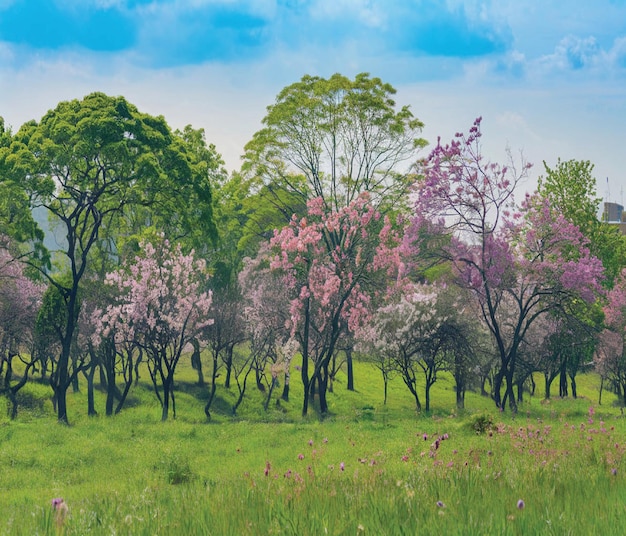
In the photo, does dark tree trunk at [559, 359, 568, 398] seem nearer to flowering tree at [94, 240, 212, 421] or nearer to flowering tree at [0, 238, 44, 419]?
flowering tree at [94, 240, 212, 421]

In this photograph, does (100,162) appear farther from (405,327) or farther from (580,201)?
(580,201)

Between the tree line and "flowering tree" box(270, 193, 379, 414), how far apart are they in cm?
12

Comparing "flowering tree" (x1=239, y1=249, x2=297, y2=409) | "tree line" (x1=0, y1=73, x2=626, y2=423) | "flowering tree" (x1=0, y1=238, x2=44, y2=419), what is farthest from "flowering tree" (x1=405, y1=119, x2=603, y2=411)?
"flowering tree" (x1=0, y1=238, x2=44, y2=419)

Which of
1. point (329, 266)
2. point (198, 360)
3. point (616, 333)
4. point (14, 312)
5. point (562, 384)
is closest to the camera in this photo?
point (329, 266)

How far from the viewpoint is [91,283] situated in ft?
116

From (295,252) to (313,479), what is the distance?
25.4m

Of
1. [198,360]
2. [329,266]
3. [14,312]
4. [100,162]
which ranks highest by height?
[100,162]

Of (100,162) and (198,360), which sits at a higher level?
(100,162)

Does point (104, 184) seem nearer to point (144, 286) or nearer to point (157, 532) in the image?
point (144, 286)

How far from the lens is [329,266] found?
1242 inches

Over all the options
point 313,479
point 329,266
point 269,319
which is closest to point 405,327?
point 329,266

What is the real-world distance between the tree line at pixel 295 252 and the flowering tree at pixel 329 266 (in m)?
0.12

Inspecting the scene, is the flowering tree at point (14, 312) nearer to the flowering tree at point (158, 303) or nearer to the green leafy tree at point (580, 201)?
the flowering tree at point (158, 303)

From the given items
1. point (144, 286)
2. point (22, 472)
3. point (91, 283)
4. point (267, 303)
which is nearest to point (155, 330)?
point (144, 286)
